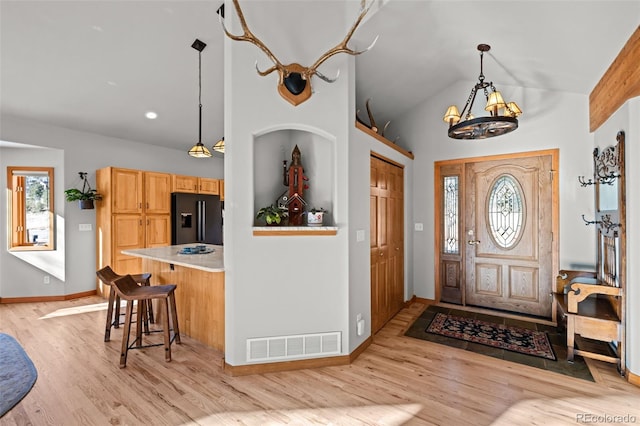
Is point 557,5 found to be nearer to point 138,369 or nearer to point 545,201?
point 545,201

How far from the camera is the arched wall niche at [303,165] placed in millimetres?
2863

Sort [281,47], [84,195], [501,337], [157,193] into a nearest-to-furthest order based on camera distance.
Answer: [281,47]
[501,337]
[84,195]
[157,193]

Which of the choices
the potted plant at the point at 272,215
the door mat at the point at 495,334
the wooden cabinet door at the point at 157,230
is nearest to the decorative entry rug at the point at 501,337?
the door mat at the point at 495,334

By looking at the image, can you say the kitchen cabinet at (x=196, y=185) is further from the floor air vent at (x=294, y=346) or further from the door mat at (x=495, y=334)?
the door mat at (x=495, y=334)

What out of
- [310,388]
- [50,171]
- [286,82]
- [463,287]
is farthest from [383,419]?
[50,171]

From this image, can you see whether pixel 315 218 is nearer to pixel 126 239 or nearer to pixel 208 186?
pixel 126 239

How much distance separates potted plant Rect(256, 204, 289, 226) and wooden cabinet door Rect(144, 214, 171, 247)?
3.49m

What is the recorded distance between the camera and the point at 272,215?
105 inches

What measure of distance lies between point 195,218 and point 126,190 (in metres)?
1.21

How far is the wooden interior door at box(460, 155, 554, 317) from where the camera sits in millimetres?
3924

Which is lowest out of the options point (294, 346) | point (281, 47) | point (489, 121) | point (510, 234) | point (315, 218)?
point (294, 346)

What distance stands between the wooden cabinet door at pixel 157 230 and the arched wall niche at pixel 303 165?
11.1 feet

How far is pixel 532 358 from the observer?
2877 millimetres

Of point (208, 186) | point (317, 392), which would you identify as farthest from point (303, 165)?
point (208, 186)
